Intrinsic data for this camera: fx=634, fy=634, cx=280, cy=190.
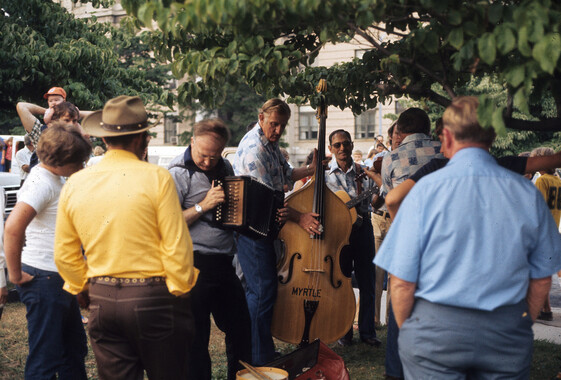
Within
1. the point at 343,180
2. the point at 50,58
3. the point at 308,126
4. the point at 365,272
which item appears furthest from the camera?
the point at 308,126

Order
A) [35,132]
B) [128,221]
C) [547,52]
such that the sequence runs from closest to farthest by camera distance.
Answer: [547,52] < [128,221] < [35,132]

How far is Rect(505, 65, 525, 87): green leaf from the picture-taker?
8.42ft

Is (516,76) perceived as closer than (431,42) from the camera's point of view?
Yes

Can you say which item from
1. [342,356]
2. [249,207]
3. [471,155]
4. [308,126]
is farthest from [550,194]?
[308,126]

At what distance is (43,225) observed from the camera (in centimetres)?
388

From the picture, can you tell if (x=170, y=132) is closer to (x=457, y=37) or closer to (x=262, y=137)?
(x=262, y=137)

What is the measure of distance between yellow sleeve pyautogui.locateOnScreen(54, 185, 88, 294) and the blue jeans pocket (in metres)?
0.47

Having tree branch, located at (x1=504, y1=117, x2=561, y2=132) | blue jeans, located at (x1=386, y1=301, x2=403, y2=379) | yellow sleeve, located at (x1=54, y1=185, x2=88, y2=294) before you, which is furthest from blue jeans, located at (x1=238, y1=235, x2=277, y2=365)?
tree branch, located at (x1=504, y1=117, x2=561, y2=132)

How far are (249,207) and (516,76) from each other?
243cm

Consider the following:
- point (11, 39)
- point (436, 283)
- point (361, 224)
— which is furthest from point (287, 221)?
point (11, 39)

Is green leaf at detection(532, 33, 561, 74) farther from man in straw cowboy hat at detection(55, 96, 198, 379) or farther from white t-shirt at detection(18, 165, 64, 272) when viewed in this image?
white t-shirt at detection(18, 165, 64, 272)

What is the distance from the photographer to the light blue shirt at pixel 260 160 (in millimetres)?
5234

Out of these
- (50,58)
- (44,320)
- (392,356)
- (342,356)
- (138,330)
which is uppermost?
(50,58)

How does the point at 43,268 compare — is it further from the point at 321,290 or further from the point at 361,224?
the point at 361,224
